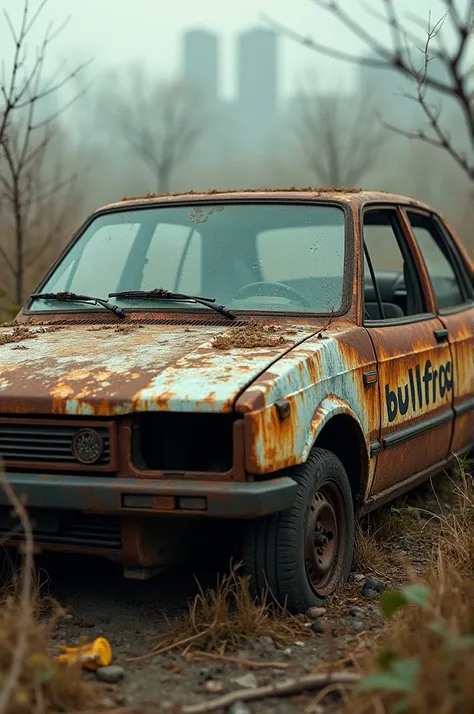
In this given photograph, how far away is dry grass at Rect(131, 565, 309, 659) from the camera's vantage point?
336 centimetres

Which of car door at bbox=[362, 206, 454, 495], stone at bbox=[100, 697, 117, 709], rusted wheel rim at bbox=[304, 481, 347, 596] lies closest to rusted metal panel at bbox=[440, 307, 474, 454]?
car door at bbox=[362, 206, 454, 495]

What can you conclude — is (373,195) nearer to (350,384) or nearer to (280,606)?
(350,384)

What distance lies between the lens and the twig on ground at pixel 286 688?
2.80 m

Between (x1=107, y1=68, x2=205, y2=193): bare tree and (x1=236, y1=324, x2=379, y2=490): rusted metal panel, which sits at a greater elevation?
(x1=107, y1=68, x2=205, y2=193): bare tree

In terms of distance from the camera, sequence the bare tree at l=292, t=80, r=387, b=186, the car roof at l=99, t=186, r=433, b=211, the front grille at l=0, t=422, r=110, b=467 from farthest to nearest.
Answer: the bare tree at l=292, t=80, r=387, b=186
the car roof at l=99, t=186, r=433, b=211
the front grille at l=0, t=422, r=110, b=467

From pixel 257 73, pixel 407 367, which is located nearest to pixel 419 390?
pixel 407 367

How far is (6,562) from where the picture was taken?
396cm

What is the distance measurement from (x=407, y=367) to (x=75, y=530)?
6.55ft

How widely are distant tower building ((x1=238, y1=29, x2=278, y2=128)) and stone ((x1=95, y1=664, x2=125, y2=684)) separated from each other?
12098 cm

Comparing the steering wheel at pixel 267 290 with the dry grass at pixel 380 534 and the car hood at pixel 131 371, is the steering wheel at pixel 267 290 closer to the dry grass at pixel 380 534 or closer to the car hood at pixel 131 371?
the car hood at pixel 131 371

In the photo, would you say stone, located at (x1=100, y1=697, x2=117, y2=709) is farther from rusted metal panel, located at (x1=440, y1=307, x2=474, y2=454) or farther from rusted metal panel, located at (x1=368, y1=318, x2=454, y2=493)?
rusted metal panel, located at (x1=440, y1=307, x2=474, y2=454)

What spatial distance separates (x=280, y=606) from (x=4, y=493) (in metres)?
1.11

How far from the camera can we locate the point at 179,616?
12.2ft

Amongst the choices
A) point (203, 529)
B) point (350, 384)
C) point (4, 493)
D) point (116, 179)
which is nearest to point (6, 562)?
point (4, 493)
